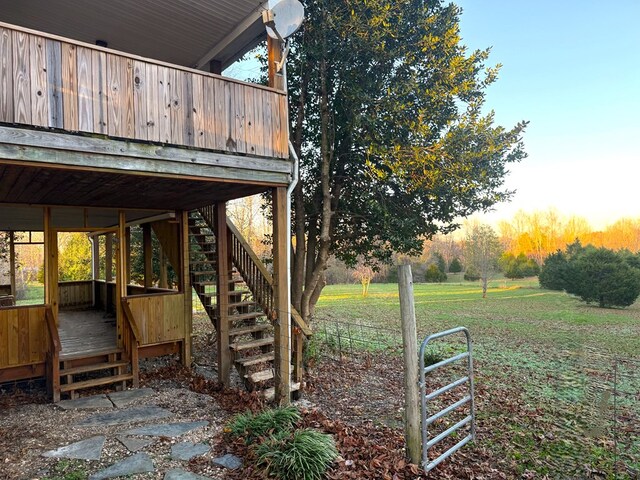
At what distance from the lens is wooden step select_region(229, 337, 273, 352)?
5984 mm

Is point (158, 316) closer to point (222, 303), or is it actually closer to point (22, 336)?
point (222, 303)

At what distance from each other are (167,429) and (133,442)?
1.43ft

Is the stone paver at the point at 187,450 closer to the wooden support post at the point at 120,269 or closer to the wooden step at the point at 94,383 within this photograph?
the wooden step at the point at 94,383

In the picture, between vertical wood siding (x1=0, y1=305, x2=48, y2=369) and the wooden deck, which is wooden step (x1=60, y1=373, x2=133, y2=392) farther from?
vertical wood siding (x1=0, y1=305, x2=48, y2=369)

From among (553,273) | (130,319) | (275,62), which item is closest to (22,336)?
(130,319)

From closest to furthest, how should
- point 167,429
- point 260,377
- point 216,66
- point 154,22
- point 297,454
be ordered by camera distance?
point 297,454
point 167,429
point 260,377
point 154,22
point 216,66

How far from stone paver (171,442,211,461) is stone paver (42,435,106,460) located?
27.3 inches

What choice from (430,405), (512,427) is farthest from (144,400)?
(512,427)

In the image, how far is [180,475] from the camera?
11.3 ft

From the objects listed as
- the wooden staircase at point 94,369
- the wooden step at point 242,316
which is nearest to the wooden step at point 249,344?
the wooden step at point 242,316

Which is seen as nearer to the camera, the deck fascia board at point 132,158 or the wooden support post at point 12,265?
the deck fascia board at point 132,158

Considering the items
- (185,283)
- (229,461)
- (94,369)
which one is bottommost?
(229,461)

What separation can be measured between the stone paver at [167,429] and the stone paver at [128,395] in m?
1.09

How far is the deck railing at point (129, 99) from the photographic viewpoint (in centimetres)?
344
